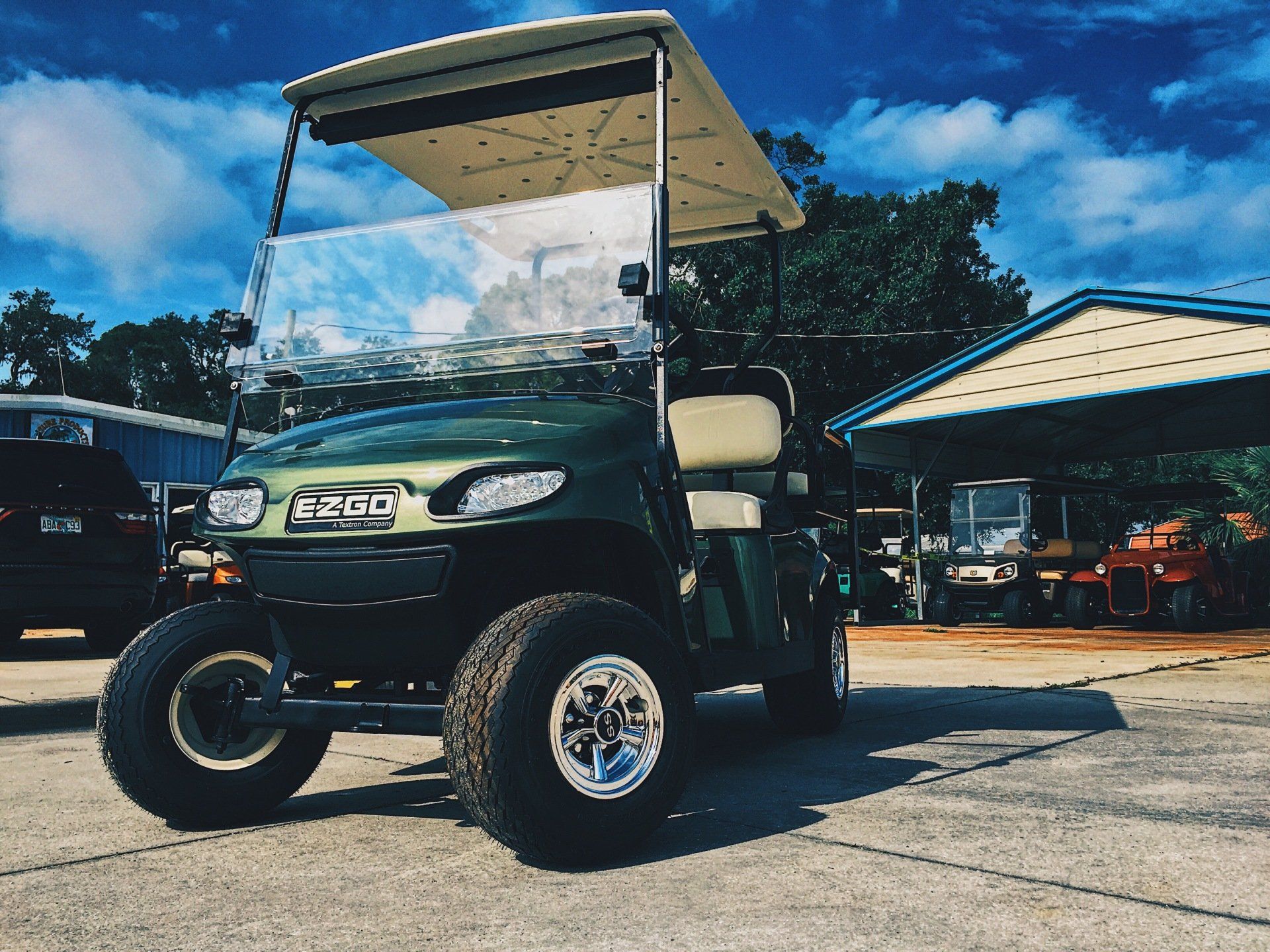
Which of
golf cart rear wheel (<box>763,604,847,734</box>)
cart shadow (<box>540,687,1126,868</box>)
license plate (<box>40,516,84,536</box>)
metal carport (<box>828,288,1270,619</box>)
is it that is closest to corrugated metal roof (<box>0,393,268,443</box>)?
license plate (<box>40,516,84,536</box>)

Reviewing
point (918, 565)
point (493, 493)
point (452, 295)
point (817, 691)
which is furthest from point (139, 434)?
point (493, 493)

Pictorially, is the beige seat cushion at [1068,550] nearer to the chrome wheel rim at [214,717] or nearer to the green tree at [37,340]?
the chrome wheel rim at [214,717]

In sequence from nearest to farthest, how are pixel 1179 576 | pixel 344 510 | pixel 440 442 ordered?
pixel 344 510 → pixel 440 442 → pixel 1179 576

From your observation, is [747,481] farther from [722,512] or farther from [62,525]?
[62,525]

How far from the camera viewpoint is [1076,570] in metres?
18.6

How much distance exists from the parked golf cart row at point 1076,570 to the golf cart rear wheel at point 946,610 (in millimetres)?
15

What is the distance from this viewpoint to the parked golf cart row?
1595 cm

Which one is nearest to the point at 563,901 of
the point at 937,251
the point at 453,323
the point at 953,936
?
the point at 953,936

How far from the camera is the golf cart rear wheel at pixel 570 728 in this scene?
281 cm

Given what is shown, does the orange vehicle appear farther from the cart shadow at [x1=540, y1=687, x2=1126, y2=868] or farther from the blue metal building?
the blue metal building

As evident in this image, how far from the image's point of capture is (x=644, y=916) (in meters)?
2.52

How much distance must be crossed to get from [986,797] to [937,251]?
28.9 m

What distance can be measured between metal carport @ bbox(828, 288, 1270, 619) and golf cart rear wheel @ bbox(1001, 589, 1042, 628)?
2528 millimetres

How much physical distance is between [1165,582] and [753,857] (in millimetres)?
14602
